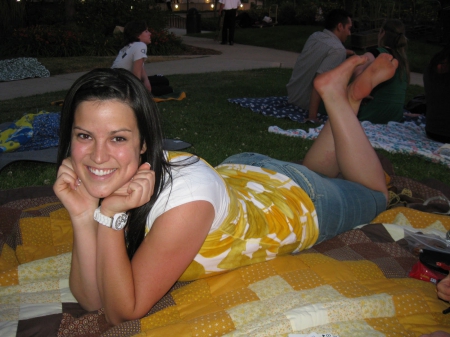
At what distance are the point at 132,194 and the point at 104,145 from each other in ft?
0.76

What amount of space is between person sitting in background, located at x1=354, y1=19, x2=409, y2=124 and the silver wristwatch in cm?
495

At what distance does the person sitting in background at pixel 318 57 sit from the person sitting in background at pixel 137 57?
2196mm

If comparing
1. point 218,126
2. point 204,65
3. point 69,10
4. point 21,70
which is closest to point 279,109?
point 218,126

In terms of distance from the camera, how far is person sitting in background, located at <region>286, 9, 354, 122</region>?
696 centimetres

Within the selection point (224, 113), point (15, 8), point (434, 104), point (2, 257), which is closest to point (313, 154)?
point (2, 257)

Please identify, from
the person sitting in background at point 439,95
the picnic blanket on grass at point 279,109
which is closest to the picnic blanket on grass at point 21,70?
the picnic blanket on grass at point 279,109

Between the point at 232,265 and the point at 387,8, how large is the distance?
51.9 ft

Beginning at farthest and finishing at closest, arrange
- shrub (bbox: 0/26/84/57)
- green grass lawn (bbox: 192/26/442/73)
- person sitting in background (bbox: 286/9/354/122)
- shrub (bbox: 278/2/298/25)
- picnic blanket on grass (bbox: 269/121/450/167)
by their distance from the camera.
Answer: shrub (bbox: 278/2/298/25)
shrub (bbox: 0/26/84/57)
green grass lawn (bbox: 192/26/442/73)
person sitting in background (bbox: 286/9/354/122)
picnic blanket on grass (bbox: 269/121/450/167)

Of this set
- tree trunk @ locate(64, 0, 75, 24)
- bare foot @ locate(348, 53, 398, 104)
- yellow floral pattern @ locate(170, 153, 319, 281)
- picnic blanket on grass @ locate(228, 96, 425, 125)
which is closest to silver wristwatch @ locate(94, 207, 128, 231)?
yellow floral pattern @ locate(170, 153, 319, 281)

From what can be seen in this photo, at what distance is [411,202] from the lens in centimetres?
379

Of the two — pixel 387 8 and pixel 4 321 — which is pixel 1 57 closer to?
pixel 387 8

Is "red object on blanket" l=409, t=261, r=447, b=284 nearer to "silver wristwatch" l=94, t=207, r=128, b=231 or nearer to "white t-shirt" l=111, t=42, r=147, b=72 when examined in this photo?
"silver wristwatch" l=94, t=207, r=128, b=231

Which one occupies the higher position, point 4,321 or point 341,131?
point 341,131

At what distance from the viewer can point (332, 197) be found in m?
2.96
